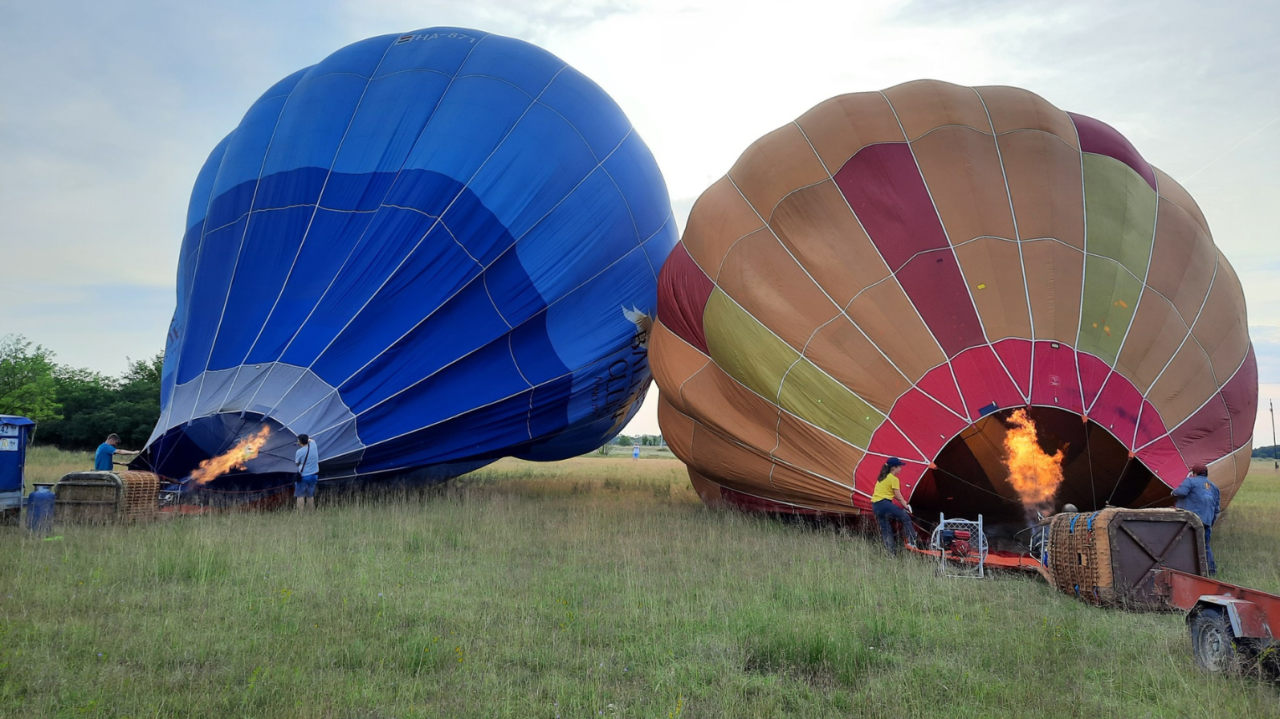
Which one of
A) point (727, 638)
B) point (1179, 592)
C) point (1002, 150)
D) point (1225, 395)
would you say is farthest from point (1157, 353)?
point (727, 638)

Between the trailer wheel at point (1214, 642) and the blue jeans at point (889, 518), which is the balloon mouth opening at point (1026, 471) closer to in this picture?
the blue jeans at point (889, 518)

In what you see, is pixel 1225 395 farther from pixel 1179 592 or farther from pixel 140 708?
pixel 140 708

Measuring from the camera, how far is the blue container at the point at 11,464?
25.1 ft

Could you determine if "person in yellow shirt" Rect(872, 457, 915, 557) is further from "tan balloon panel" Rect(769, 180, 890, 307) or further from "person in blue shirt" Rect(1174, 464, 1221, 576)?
"person in blue shirt" Rect(1174, 464, 1221, 576)

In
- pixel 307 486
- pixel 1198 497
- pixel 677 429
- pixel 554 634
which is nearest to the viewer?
pixel 554 634

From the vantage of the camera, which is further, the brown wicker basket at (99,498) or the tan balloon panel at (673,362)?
the tan balloon panel at (673,362)

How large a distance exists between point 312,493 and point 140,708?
19.2ft

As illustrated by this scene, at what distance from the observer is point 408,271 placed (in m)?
9.31

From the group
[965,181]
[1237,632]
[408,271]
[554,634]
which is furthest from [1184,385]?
[408,271]

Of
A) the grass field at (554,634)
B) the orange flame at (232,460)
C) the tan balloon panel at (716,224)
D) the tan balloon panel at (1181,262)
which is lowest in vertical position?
the grass field at (554,634)

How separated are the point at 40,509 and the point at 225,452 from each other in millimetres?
1681

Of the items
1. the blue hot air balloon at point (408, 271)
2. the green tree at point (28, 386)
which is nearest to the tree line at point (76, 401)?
the green tree at point (28, 386)

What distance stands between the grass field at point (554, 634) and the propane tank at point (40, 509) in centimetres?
30

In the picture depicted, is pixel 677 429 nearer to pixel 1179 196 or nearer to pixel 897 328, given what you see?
pixel 897 328
